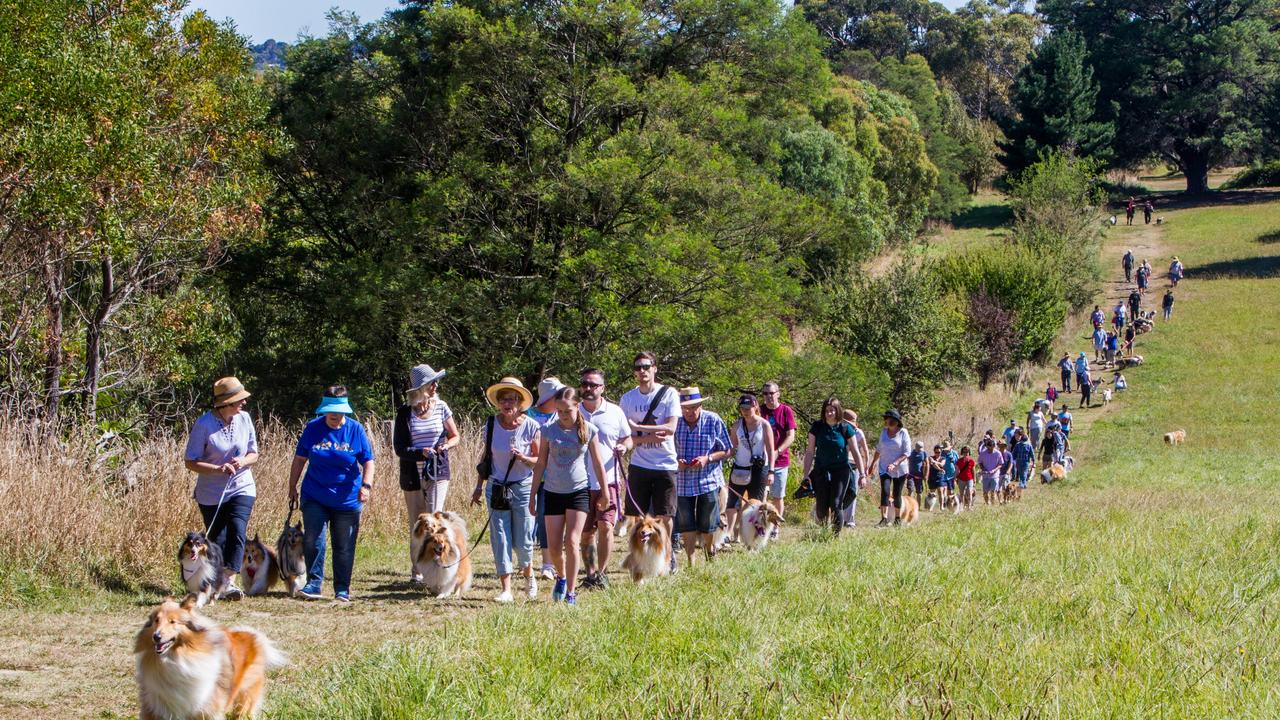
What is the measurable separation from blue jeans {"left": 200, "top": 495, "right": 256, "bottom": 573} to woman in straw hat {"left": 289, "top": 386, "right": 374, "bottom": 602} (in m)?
0.45

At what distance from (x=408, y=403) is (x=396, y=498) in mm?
3353

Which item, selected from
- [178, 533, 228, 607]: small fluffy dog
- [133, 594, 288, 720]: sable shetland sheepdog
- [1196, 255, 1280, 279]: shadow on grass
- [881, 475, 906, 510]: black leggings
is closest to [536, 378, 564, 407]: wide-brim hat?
[178, 533, 228, 607]: small fluffy dog

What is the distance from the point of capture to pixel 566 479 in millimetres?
8164

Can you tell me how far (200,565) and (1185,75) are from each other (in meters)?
83.9

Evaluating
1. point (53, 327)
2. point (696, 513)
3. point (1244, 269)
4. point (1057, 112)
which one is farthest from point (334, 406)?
point (1057, 112)

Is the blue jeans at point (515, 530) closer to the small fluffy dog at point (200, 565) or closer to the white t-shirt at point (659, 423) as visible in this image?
the white t-shirt at point (659, 423)

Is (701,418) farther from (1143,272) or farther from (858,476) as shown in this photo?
(1143,272)

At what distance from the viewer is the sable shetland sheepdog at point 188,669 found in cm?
487

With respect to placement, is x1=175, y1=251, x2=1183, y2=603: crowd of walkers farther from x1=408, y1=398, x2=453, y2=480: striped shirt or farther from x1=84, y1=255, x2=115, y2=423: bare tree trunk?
x1=84, y1=255, x2=115, y2=423: bare tree trunk

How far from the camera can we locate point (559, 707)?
454cm

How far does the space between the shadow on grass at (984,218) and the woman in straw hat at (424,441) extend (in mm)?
66289

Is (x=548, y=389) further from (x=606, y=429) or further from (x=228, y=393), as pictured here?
(x=228, y=393)

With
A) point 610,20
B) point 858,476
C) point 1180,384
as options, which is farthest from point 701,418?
point 1180,384

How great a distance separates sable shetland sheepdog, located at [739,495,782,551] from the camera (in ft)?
36.1
